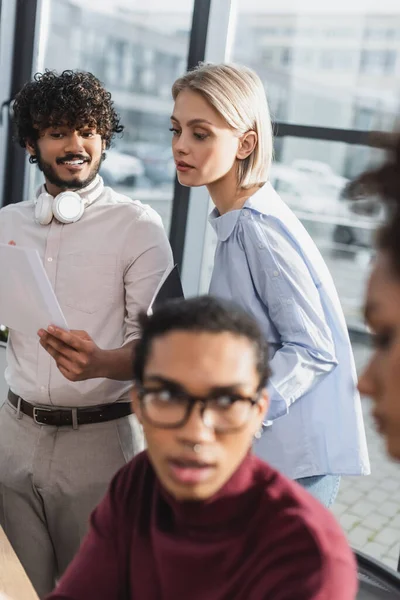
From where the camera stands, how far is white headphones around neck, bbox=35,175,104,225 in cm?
190

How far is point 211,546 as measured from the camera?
3.03 feet

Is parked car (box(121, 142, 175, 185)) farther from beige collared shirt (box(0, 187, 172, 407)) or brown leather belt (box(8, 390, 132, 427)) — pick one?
brown leather belt (box(8, 390, 132, 427))

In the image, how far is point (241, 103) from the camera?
170cm

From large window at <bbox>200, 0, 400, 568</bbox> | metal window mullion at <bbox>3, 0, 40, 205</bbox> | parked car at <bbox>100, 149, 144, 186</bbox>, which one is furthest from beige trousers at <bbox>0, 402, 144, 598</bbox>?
metal window mullion at <bbox>3, 0, 40, 205</bbox>

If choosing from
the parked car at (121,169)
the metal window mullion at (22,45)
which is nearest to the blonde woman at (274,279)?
the parked car at (121,169)

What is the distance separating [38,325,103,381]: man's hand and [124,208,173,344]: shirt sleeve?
0.19 m

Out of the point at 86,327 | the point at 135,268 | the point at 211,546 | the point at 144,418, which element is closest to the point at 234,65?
the point at 135,268

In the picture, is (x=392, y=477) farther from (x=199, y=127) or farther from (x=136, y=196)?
(x=199, y=127)

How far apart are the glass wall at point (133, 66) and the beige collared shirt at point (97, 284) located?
1094mm

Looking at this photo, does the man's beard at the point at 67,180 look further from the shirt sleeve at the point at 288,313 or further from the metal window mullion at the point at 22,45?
the metal window mullion at the point at 22,45

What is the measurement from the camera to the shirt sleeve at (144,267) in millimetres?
1830

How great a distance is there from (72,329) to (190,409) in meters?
0.99

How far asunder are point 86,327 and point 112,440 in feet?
0.99

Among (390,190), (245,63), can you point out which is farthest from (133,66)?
(390,190)
